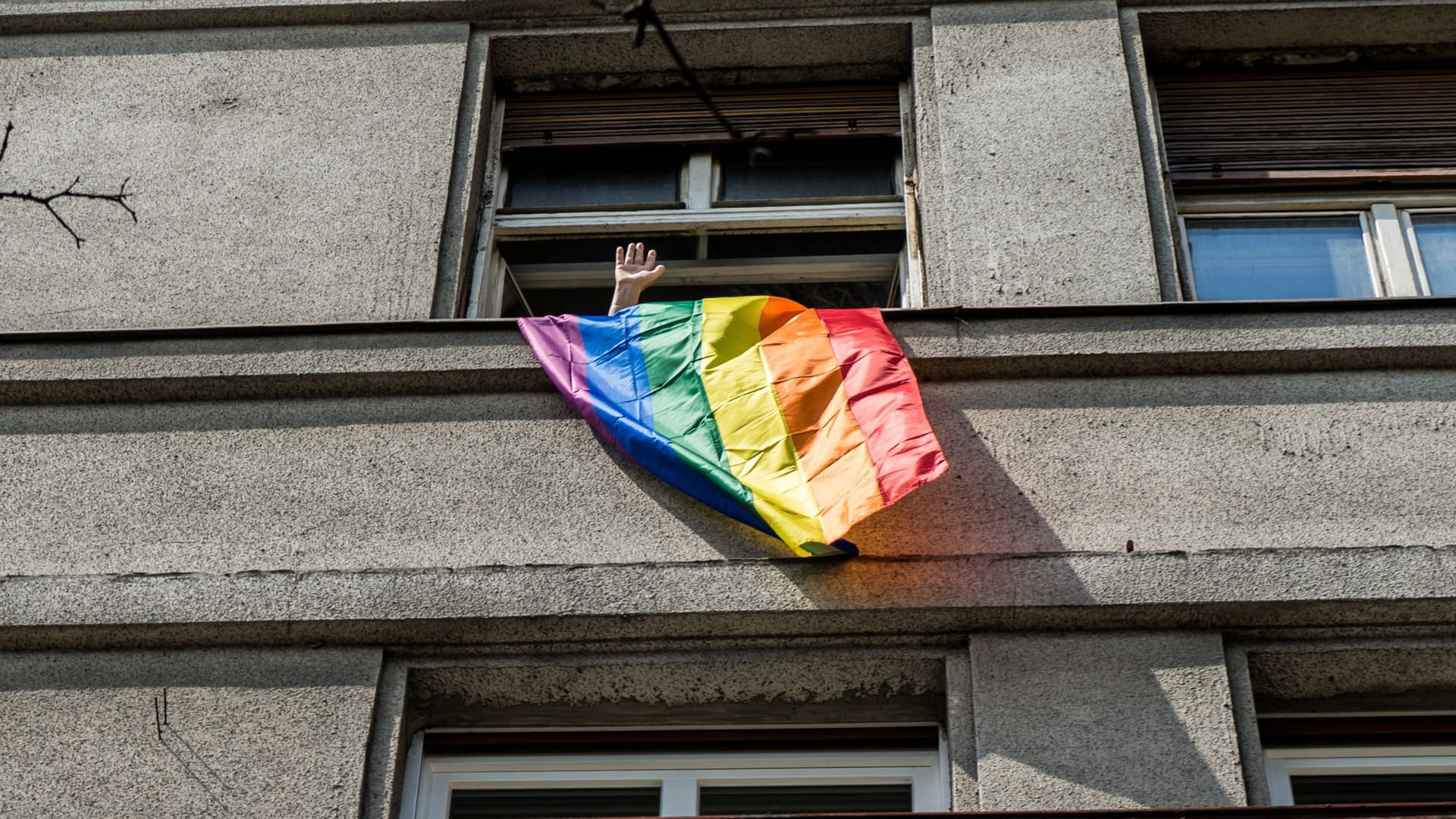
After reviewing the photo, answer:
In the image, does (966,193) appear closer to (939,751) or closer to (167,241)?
(939,751)

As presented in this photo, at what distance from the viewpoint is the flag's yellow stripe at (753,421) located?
5.52 meters

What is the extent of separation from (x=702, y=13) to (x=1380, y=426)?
324 cm

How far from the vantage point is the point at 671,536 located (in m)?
5.74

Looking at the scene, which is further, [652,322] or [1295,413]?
[652,322]

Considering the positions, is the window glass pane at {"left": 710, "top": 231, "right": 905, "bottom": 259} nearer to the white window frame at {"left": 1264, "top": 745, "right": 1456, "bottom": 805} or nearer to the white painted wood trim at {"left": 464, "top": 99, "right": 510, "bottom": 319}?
the white painted wood trim at {"left": 464, "top": 99, "right": 510, "bottom": 319}

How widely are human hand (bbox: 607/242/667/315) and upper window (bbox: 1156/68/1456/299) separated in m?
2.04

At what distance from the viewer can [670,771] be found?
553 centimetres

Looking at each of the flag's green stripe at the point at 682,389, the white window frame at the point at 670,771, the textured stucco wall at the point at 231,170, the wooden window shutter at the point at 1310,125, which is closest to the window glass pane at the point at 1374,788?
the white window frame at the point at 670,771

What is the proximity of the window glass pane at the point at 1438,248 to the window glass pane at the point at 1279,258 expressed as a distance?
22 cm

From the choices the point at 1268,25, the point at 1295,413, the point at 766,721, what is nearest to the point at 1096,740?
the point at 766,721

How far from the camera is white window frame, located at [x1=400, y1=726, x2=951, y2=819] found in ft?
18.0

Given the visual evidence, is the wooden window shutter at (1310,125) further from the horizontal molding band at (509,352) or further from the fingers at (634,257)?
the fingers at (634,257)

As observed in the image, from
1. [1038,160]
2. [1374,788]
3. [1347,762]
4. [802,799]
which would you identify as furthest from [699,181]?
[1374,788]

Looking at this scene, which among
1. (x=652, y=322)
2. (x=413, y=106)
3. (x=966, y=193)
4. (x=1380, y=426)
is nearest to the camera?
(x=1380, y=426)
